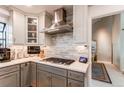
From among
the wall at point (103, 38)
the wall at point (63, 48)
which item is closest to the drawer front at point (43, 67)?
the wall at point (63, 48)

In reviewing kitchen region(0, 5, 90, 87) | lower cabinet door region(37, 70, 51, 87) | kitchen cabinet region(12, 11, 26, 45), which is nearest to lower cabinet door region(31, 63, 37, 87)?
kitchen region(0, 5, 90, 87)

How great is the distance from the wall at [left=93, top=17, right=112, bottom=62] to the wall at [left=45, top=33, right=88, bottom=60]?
4217 mm

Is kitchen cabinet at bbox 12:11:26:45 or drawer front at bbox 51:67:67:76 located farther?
kitchen cabinet at bbox 12:11:26:45

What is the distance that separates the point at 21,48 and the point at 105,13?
93.5 inches

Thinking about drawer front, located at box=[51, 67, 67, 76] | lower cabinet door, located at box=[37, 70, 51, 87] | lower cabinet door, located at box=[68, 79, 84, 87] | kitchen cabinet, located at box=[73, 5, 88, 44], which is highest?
kitchen cabinet, located at box=[73, 5, 88, 44]

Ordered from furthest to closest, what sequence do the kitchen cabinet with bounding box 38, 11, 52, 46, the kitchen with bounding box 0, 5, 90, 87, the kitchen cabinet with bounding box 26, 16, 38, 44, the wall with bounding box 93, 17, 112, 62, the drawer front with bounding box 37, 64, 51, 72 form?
1. the wall with bounding box 93, 17, 112, 62
2. the kitchen cabinet with bounding box 26, 16, 38, 44
3. the kitchen cabinet with bounding box 38, 11, 52, 46
4. the drawer front with bounding box 37, 64, 51, 72
5. the kitchen with bounding box 0, 5, 90, 87

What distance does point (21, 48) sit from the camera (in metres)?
2.74

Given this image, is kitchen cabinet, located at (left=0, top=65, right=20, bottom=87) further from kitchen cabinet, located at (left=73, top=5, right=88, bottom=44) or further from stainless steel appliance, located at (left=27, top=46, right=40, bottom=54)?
kitchen cabinet, located at (left=73, top=5, right=88, bottom=44)

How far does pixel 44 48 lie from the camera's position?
2.90 m

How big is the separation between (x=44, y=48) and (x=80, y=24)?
152 cm

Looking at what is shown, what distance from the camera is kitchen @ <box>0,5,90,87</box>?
1760mm

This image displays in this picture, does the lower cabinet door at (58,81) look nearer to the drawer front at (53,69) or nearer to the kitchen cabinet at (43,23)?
the drawer front at (53,69)

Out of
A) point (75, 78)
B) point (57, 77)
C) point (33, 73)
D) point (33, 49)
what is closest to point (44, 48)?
point (33, 49)

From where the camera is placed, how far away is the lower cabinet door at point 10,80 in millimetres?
1771
